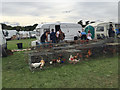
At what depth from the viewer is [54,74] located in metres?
4.71

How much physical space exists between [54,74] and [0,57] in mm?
4980

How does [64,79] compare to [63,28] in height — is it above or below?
below

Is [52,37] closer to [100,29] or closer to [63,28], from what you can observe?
[63,28]

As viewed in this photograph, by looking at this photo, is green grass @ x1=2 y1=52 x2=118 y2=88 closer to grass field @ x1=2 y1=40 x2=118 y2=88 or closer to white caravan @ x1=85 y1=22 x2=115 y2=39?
grass field @ x1=2 y1=40 x2=118 y2=88

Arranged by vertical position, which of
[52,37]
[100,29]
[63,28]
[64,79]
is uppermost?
[63,28]

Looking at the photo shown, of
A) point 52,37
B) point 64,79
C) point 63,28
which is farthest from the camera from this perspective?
point 63,28

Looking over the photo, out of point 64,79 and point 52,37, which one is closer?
point 64,79

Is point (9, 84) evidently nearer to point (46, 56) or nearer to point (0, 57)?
point (46, 56)

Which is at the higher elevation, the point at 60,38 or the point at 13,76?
the point at 60,38

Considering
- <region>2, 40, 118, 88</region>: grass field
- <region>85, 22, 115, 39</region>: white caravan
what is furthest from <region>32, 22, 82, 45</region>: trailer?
<region>2, 40, 118, 88</region>: grass field

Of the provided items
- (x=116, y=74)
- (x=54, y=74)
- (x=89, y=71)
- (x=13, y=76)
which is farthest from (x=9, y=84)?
(x=116, y=74)

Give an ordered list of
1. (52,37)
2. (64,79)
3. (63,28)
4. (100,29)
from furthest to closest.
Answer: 1. (100,29)
2. (63,28)
3. (52,37)
4. (64,79)

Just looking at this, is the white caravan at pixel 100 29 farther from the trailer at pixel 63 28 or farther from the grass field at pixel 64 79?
the grass field at pixel 64 79

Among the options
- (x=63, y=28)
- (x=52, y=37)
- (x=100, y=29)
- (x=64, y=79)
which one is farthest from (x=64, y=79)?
(x=100, y=29)
